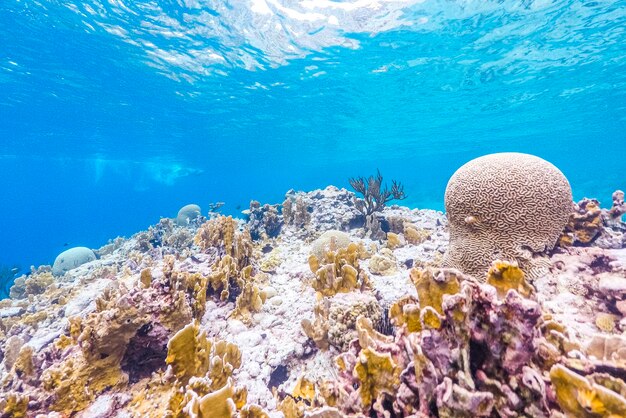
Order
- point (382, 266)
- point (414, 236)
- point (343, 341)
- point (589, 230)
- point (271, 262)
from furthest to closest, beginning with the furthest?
1. point (414, 236)
2. point (271, 262)
3. point (382, 266)
4. point (589, 230)
5. point (343, 341)

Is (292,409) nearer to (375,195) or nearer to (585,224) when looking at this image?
(585,224)

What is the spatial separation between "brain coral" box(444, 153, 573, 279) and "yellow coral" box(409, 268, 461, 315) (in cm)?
250

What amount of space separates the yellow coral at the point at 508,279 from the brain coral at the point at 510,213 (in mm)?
2556

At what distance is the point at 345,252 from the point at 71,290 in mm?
7839

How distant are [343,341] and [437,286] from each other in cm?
172

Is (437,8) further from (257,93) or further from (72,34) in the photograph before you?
(72,34)

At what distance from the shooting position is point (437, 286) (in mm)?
2045

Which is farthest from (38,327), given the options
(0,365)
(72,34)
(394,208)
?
(72,34)

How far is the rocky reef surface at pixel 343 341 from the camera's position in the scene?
148 cm

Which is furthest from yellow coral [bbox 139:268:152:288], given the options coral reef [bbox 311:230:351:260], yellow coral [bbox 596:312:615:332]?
yellow coral [bbox 596:312:615:332]

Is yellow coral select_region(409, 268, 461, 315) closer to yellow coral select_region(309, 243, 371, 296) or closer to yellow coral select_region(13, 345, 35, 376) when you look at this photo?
yellow coral select_region(309, 243, 371, 296)

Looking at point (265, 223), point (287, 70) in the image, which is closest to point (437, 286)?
point (265, 223)

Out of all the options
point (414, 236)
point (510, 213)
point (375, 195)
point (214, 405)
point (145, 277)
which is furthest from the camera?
point (375, 195)

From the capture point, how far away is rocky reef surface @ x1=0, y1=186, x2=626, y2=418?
4.84 ft
